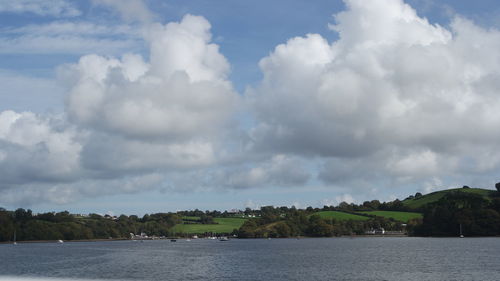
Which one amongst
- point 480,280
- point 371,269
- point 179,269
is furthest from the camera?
point 179,269

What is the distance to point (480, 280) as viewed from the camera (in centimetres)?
7944

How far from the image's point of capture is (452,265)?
103625mm

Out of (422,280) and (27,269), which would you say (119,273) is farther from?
(422,280)

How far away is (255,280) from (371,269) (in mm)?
25695

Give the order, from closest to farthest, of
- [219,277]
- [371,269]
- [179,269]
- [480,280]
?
[480,280] → [219,277] → [371,269] → [179,269]

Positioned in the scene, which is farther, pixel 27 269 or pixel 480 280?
pixel 27 269

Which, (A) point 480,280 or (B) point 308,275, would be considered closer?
(A) point 480,280

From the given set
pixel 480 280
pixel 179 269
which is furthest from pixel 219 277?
pixel 480 280

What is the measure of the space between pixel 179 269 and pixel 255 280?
2648 cm

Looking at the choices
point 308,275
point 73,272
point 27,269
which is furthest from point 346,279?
point 27,269

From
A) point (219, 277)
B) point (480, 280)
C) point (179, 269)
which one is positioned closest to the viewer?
point (480, 280)

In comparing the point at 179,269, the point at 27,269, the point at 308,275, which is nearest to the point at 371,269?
the point at 308,275

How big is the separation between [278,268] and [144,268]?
25767 millimetres

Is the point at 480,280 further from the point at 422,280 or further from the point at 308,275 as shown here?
the point at 308,275
